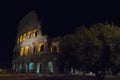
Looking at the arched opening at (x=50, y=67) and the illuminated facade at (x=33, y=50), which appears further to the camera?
the illuminated facade at (x=33, y=50)

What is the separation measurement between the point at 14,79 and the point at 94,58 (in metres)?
17.2

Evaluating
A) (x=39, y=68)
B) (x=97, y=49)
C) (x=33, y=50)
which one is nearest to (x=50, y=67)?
(x=39, y=68)

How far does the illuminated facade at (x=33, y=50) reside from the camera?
64625 millimetres

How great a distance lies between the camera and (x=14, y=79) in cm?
4347

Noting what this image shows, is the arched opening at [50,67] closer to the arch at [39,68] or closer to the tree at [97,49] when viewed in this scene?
the arch at [39,68]

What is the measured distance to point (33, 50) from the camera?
72750 mm

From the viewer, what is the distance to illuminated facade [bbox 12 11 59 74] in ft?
212

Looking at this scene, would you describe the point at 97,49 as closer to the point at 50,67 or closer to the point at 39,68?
the point at 50,67

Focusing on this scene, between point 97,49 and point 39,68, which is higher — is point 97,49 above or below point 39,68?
above

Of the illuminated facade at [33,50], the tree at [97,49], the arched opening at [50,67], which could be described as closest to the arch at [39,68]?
the illuminated facade at [33,50]

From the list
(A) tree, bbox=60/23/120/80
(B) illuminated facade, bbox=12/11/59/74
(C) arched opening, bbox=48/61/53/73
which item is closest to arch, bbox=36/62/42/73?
(B) illuminated facade, bbox=12/11/59/74

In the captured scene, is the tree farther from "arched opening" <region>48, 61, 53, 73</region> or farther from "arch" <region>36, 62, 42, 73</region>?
"arch" <region>36, 62, 42, 73</region>

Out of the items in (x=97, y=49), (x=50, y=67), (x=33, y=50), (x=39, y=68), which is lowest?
(x=39, y=68)

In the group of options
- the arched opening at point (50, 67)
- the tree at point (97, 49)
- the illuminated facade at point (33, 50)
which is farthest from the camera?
the illuminated facade at point (33, 50)
